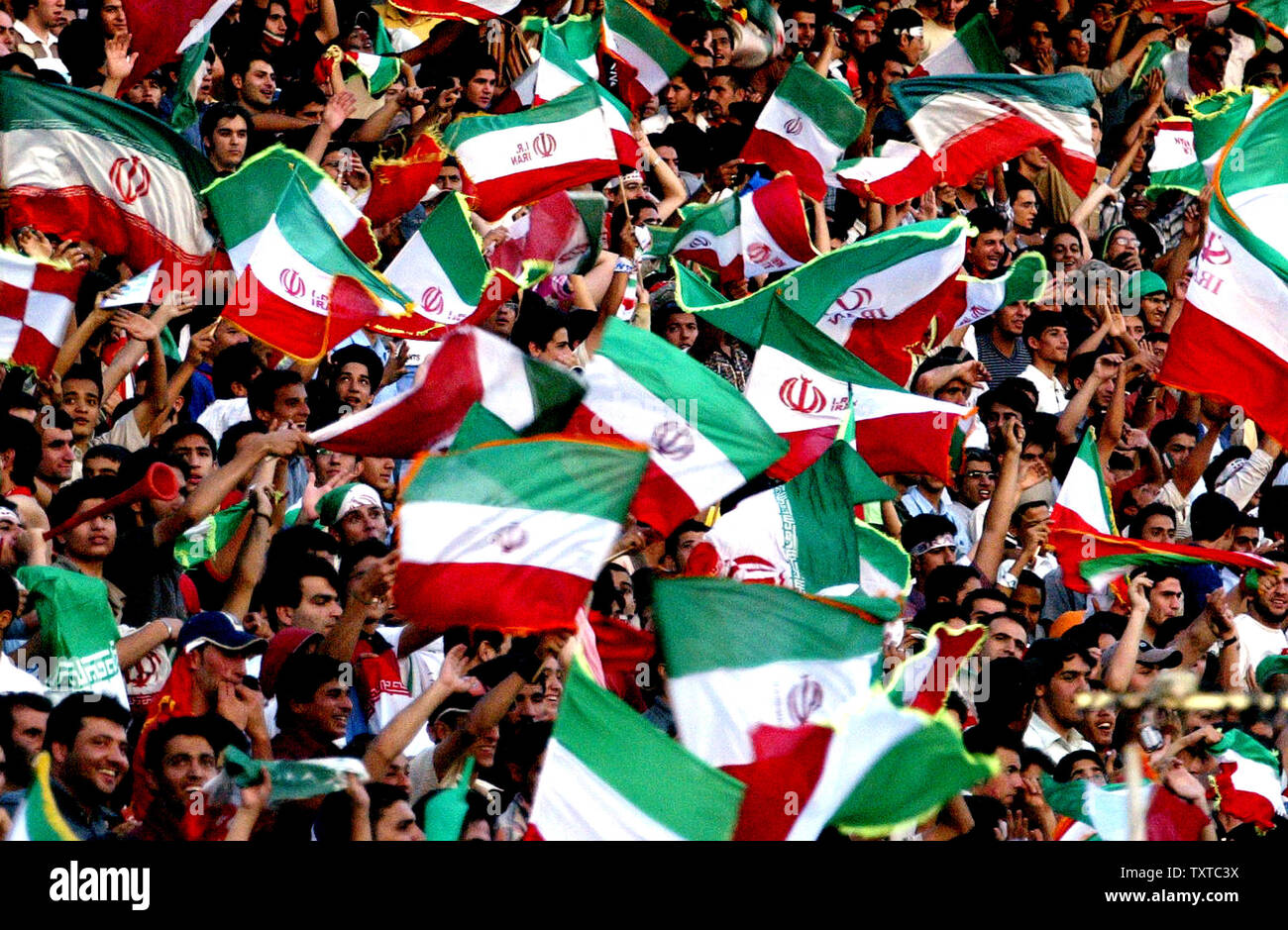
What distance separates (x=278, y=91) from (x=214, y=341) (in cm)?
217

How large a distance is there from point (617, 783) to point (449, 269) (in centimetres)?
450

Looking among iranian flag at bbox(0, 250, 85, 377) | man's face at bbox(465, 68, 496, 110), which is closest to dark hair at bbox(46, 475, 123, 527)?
iranian flag at bbox(0, 250, 85, 377)

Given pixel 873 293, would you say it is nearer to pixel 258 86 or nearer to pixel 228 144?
pixel 228 144

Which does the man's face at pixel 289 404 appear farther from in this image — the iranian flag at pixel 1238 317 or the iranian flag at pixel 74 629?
the iranian flag at pixel 1238 317

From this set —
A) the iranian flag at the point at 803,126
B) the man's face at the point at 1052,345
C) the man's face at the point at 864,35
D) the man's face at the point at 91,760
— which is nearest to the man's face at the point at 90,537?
the man's face at the point at 91,760

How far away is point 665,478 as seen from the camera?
7.74 m

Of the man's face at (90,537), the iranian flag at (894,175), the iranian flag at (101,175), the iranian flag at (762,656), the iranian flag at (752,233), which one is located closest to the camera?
the iranian flag at (762,656)

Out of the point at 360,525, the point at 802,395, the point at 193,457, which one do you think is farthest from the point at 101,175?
the point at 802,395

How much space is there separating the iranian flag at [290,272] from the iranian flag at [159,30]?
0.95 metres

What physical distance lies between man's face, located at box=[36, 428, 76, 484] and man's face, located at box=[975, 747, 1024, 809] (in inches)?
120

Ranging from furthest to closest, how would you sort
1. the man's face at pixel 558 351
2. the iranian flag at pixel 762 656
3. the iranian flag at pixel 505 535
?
the man's face at pixel 558 351, the iranian flag at pixel 505 535, the iranian flag at pixel 762 656

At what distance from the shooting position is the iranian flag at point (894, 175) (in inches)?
458

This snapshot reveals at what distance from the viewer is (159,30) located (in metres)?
9.74
